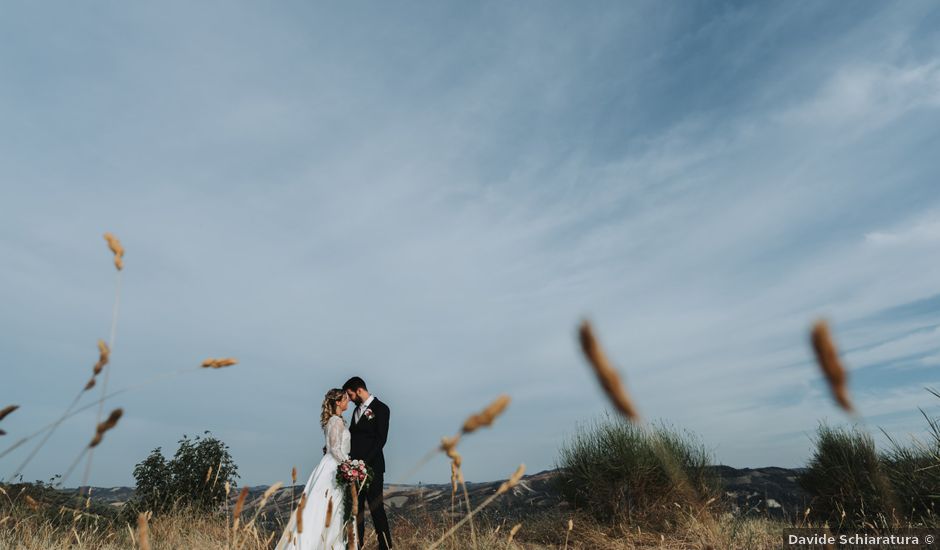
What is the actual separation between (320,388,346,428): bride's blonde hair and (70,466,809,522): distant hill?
274 centimetres

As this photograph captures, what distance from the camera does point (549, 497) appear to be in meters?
11.5

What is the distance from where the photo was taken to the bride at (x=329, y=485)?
624cm

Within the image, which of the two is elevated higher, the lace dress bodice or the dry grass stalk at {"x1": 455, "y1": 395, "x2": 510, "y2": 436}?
the lace dress bodice

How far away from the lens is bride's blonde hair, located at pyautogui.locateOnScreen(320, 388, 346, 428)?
7109mm

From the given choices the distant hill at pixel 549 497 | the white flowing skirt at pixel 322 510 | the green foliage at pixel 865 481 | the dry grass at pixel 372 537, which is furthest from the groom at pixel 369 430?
the green foliage at pixel 865 481

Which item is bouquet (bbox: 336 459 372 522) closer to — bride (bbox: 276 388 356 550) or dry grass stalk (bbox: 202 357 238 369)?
bride (bbox: 276 388 356 550)

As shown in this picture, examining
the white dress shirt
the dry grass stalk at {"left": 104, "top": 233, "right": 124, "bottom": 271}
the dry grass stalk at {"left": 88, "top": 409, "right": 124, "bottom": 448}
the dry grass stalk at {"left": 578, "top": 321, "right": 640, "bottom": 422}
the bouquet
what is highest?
→ the white dress shirt

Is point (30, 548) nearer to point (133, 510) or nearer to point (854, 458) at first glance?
point (133, 510)

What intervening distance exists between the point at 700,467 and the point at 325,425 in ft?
19.1

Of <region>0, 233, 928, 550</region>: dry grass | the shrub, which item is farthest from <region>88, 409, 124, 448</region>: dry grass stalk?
the shrub

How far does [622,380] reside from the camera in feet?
1.86

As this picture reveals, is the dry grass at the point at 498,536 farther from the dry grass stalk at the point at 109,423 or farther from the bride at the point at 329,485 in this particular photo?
the dry grass stalk at the point at 109,423

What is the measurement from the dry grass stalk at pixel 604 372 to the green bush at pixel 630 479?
24.9 ft

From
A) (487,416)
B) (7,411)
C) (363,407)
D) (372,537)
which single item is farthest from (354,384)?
(487,416)
